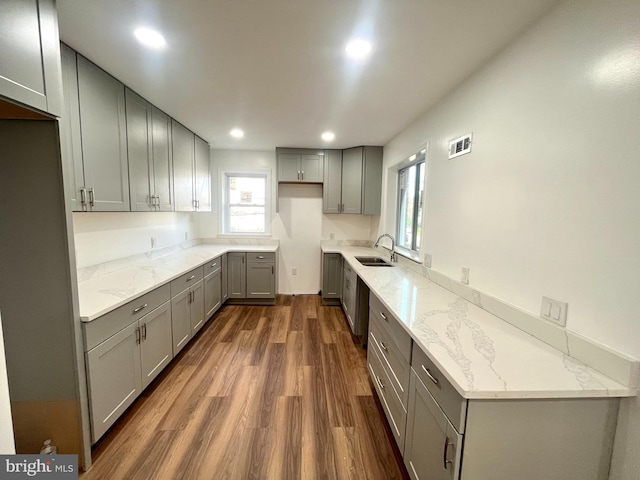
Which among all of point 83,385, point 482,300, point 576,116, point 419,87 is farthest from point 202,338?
point 576,116

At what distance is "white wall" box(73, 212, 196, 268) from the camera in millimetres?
2043

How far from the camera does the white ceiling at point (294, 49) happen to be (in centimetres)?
122

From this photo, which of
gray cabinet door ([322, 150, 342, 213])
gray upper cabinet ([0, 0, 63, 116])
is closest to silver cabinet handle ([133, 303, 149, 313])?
gray upper cabinet ([0, 0, 63, 116])

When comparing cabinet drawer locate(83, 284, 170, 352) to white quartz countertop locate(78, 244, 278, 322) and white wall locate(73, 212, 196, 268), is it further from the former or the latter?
white wall locate(73, 212, 196, 268)

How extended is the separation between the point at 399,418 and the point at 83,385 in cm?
172

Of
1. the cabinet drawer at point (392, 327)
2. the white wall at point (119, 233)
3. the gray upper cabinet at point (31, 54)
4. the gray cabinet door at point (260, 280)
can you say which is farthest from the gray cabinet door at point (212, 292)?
the gray upper cabinet at point (31, 54)

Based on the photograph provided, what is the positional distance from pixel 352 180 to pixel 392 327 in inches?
108

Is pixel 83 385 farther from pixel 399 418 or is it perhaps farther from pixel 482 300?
pixel 482 300

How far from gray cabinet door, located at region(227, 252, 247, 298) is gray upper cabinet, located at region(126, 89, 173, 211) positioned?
1.22 meters

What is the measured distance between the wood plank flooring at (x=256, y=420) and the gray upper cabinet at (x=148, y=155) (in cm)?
156

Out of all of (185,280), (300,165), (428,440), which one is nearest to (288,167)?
(300,165)

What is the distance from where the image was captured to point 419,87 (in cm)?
194

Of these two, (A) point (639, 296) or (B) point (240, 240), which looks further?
(B) point (240, 240)

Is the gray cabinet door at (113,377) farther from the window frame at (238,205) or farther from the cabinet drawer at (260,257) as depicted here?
the window frame at (238,205)
